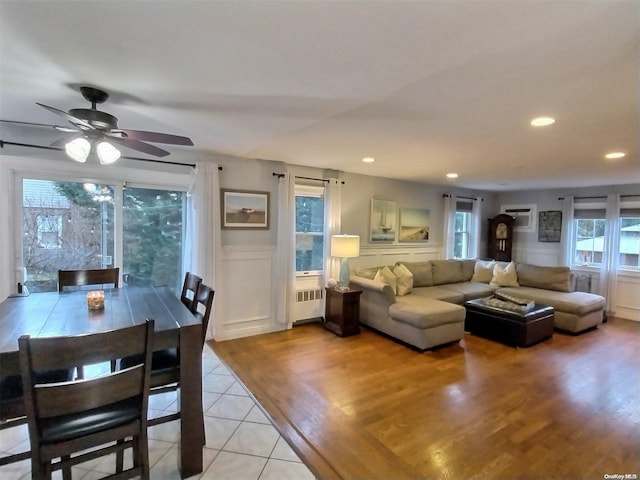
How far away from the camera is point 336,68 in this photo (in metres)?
1.70

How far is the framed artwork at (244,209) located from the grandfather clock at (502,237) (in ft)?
17.6

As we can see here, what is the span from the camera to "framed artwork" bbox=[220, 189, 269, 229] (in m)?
4.03

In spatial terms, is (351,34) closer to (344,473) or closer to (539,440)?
(344,473)

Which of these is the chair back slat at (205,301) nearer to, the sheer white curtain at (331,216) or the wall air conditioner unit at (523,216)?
the sheer white curtain at (331,216)

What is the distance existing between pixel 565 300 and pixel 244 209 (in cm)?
470

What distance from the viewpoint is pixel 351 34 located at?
1395mm

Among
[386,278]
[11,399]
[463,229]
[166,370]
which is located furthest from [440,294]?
[11,399]

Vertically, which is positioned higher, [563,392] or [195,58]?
[195,58]

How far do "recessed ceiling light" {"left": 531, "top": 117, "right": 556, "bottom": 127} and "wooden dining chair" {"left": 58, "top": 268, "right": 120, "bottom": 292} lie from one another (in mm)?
3757

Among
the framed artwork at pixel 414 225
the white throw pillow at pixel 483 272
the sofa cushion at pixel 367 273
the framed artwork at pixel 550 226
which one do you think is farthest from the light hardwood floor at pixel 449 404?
the framed artwork at pixel 550 226

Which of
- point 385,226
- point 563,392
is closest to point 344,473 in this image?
point 563,392

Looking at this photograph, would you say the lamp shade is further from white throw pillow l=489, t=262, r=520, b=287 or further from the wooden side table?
white throw pillow l=489, t=262, r=520, b=287

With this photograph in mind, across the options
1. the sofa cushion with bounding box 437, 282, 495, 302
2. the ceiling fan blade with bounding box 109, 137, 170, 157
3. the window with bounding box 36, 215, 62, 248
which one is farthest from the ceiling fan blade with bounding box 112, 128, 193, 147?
the sofa cushion with bounding box 437, 282, 495, 302

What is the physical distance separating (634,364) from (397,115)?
3844mm
